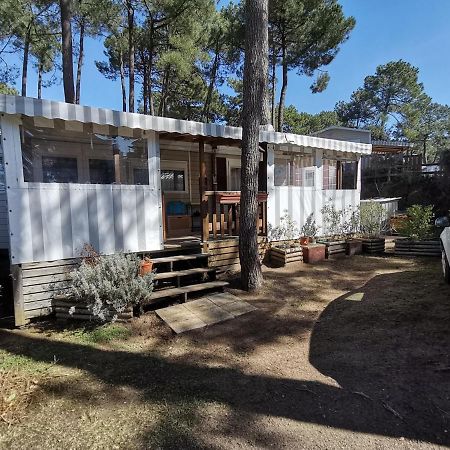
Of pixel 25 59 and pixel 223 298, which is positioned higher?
pixel 25 59

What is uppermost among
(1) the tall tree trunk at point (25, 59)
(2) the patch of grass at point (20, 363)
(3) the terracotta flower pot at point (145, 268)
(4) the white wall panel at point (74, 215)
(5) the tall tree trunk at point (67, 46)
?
(1) the tall tree trunk at point (25, 59)

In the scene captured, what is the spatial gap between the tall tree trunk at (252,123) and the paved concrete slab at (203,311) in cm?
56

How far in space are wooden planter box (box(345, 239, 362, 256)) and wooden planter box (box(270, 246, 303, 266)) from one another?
1.41 meters

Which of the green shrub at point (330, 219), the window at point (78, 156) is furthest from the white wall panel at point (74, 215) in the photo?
the green shrub at point (330, 219)

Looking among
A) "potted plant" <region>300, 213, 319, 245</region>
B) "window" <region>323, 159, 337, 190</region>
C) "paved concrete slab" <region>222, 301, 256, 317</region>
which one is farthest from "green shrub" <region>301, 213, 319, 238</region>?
"paved concrete slab" <region>222, 301, 256, 317</region>

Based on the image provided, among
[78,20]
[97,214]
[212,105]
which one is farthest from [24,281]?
[212,105]

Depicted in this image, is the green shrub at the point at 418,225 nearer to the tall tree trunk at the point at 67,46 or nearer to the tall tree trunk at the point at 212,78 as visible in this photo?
the tall tree trunk at the point at 67,46

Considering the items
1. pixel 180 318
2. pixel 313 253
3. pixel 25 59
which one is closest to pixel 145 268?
pixel 180 318

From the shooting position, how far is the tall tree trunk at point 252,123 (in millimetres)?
4641

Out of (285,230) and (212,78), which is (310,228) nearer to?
(285,230)

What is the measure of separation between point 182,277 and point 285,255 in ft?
7.21

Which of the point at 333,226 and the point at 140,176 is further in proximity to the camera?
the point at 333,226

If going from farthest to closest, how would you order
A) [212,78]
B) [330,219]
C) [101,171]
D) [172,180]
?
[212,78] < [172,180] < [330,219] < [101,171]

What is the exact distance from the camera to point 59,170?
172 inches
